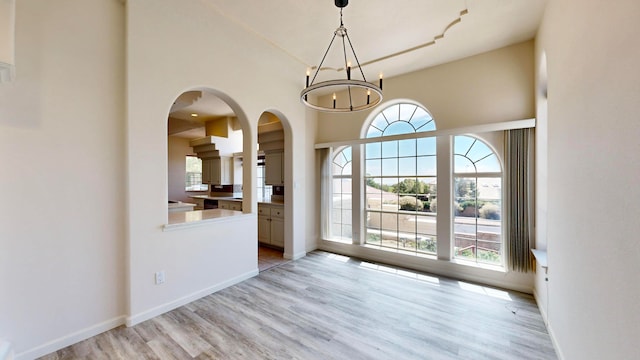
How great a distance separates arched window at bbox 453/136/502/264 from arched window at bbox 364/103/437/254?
13.4 inches

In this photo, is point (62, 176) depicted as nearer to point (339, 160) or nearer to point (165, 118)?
point (165, 118)

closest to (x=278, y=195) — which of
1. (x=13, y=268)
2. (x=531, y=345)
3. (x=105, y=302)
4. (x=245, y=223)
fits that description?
(x=245, y=223)

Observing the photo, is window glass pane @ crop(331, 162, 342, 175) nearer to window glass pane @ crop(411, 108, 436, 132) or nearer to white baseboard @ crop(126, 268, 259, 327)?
window glass pane @ crop(411, 108, 436, 132)

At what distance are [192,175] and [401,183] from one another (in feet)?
23.5

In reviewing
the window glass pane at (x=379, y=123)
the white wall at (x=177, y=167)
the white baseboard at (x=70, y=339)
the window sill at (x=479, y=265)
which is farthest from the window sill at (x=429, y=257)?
the white wall at (x=177, y=167)

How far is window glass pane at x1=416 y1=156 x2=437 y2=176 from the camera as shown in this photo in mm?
3812

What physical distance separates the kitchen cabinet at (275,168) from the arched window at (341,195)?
1047mm

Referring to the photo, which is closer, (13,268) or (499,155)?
(13,268)

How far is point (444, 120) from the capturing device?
12.0 ft

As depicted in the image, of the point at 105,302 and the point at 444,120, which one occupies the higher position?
the point at 444,120

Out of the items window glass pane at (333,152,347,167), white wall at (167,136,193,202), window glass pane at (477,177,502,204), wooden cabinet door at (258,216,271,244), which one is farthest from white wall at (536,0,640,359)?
white wall at (167,136,193,202)

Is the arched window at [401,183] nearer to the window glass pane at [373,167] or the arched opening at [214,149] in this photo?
the window glass pane at [373,167]

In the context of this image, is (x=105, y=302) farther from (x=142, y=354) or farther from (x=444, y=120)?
(x=444, y=120)

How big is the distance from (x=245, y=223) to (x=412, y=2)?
3.36m
